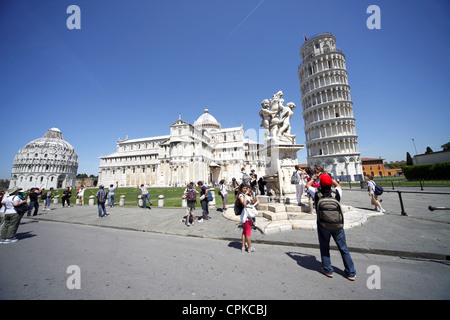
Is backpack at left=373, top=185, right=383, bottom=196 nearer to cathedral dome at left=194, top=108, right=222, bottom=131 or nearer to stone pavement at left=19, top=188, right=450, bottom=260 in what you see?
stone pavement at left=19, top=188, right=450, bottom=260

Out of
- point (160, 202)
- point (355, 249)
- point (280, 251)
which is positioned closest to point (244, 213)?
point (280, 251)

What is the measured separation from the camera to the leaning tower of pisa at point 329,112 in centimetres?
3594

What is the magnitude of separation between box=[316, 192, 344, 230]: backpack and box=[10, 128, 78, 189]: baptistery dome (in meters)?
102

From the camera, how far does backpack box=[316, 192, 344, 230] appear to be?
9.53 ft

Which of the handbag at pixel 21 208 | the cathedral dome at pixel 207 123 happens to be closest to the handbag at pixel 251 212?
the handbag at pixel 21 208

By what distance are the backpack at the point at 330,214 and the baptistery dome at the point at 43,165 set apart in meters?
102

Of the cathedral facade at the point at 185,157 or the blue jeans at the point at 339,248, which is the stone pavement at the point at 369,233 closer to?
the blue jeans at the point at 339,248

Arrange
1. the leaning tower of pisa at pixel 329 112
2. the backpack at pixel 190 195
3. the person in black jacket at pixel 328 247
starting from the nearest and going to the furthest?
the person in black jacket at pixel 328 247
the backpack at pixel 190 195
the leaning tower of pisa at pixel 329 112

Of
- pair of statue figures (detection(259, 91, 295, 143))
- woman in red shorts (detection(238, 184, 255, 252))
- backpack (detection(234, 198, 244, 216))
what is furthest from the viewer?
pair of statue figures (detection(259, 91, 295, 143))

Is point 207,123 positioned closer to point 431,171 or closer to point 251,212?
point 431,171

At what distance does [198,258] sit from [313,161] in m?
42.1

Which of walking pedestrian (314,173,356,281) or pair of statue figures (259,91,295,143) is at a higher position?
pair of statue figures (259,91,295,143)

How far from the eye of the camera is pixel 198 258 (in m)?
3.84

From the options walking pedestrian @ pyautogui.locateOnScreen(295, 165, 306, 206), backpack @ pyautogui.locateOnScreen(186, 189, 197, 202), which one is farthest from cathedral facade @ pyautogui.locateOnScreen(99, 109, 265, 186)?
walking pedestrian @ pyautogui.locateOnScreen(295, 165, 306, 206)
